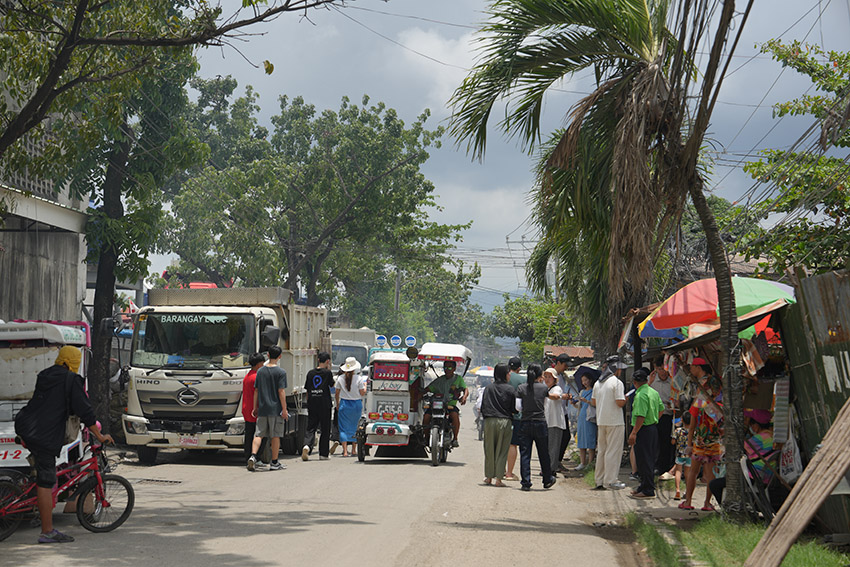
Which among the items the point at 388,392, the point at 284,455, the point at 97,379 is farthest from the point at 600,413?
the point at 97,379

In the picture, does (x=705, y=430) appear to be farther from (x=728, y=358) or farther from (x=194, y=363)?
(x=194, y=363)

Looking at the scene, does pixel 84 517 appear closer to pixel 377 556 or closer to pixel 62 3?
pixel 377 556

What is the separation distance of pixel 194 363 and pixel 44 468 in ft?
26.6

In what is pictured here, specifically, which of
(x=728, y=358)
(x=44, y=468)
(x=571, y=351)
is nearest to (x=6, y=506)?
(x=44, y=468)

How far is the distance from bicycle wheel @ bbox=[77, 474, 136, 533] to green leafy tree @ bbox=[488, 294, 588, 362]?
1443cm

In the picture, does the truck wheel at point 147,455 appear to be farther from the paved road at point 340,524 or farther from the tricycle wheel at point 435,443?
the tricycle wheel at point 435,443

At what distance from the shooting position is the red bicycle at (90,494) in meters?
8.70

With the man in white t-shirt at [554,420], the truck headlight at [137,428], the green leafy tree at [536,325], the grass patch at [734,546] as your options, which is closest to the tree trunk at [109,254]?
the truck headlight at [137,428]

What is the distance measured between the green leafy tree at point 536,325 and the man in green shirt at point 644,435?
8825 millimetres

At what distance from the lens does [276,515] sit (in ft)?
34.3

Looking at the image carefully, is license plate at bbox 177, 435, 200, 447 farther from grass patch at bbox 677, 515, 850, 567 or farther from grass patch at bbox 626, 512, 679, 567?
grass patch at bbox 677, 515, 850, 567

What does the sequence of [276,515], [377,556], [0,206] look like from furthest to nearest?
[0,206]
[276,515]
[377,556]

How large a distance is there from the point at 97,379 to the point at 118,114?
750cm

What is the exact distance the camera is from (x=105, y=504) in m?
9.21
